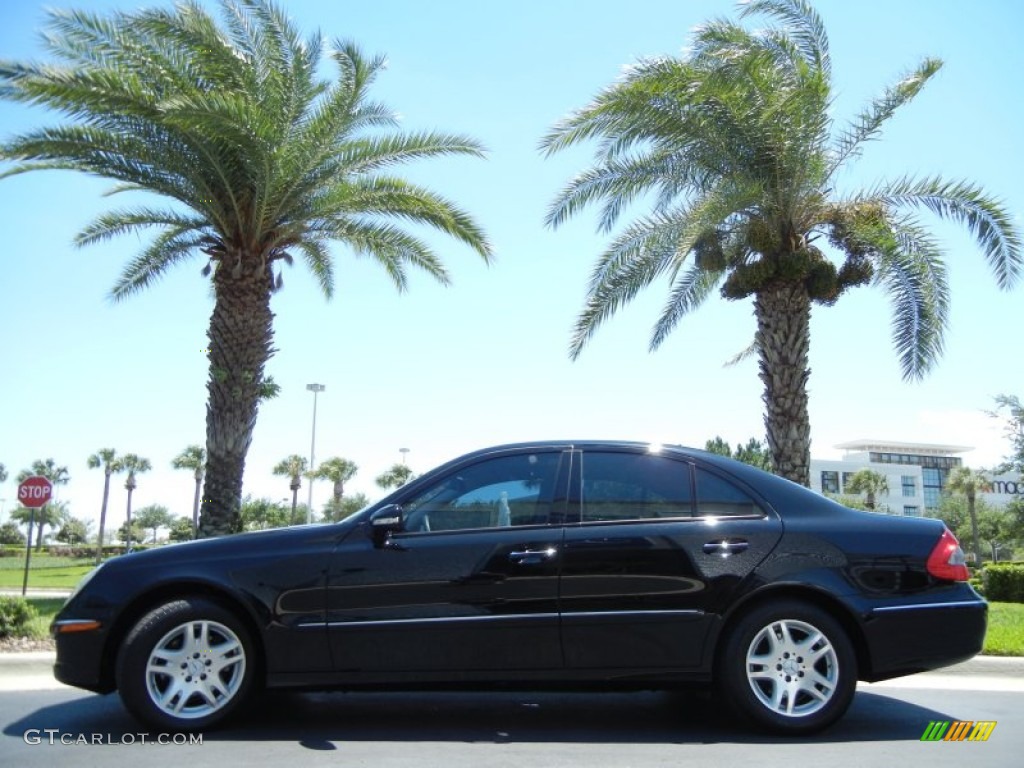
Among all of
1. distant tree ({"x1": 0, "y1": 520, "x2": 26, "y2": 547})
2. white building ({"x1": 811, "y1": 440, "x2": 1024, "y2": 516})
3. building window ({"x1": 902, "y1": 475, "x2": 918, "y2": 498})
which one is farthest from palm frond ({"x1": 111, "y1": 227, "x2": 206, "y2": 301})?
building window ({"x1": 902, "y1": 475, "x2": 918, "y2": 498})

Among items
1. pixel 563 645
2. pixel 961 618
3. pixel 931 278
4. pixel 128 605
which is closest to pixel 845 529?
pixel 961 618

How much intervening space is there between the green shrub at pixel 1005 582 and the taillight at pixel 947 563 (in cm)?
1785

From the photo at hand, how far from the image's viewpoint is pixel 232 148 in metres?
11.5

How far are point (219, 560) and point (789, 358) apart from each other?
9141 millimetres

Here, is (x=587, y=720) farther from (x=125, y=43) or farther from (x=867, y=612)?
(x=125, y=43)

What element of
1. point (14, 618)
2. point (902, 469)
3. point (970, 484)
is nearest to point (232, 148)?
point (14, 618)

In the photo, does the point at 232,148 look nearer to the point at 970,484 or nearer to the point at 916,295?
the point at 916,295

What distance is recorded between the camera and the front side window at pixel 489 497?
4645 millimetres

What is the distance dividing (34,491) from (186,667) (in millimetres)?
12595

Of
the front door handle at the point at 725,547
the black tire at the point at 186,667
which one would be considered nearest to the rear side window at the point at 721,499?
the front door handle at the point at 725,547

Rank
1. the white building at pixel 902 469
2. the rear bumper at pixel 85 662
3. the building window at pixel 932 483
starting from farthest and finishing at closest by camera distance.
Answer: the building window at pixel 932 483
the white building at pixel 902 469
the rear bumper at pixel 85 662

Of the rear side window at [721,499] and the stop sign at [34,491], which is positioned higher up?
the stop sign at [34,491]

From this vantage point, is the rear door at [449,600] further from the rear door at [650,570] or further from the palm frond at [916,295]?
the palm frond at [916,295]

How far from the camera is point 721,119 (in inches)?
448
